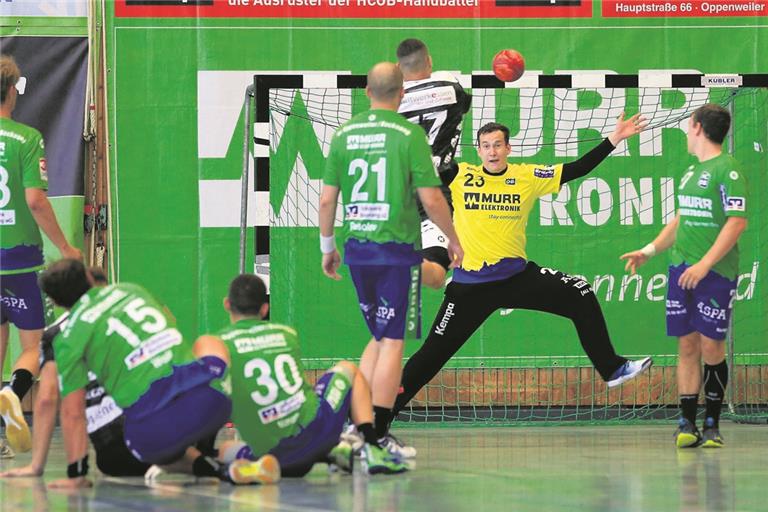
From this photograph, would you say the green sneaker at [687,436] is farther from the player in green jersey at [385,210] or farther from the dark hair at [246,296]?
the dark hair at [246,296]

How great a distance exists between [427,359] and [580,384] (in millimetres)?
2790

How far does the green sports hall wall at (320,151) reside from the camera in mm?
11430

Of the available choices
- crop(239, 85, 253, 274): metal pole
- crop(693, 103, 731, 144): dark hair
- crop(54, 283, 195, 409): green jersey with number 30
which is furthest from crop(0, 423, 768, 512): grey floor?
crop(239, 85, 253, 274): metal pole

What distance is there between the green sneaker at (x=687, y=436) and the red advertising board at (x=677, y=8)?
408 centimetres

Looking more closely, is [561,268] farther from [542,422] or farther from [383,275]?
[383,275]

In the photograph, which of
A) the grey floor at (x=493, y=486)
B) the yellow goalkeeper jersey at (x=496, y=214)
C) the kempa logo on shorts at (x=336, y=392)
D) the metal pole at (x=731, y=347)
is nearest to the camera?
the grey floor at (x=493, y=486)

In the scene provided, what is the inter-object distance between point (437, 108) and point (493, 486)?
9.36 feet

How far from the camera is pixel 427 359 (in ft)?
30.8

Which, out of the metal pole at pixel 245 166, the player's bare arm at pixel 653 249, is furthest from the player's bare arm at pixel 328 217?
the metal pole at pixel 245 166

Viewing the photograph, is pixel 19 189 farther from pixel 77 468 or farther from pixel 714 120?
pixel 714 120

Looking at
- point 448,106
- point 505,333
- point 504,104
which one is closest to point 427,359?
point 448,106

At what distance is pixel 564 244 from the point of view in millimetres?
11742

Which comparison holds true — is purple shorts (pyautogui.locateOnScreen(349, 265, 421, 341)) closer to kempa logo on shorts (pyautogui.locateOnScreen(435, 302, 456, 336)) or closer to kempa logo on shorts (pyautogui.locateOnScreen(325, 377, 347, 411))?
kempa logo on shorts (pyautogui.locateOnScreen(325, 377, 347, 411))

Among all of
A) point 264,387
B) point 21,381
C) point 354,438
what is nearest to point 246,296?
point 264,387
